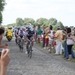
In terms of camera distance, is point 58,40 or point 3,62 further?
point 58,40

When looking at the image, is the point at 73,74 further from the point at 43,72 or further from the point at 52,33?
the point at 52,33

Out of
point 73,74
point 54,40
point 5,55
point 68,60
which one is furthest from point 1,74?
point 54,40

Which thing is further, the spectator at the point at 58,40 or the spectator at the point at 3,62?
the spectator at the point at 58,40

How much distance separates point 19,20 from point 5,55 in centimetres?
19375

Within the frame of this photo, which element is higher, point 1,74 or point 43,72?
point 1,74

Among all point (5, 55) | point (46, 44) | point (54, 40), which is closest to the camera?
point (5, 55)

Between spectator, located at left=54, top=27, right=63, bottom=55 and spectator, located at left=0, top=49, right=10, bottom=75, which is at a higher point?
spectator, located at left=0, top=49, right=10, bottom=75

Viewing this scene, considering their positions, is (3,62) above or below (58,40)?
above

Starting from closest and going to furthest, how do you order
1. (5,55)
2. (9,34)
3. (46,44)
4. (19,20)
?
(5,55)
(46,44)
(9,34)
(19,20)

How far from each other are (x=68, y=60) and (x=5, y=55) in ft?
41.4

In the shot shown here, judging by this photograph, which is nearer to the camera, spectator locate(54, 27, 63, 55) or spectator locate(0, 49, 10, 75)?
spectator locate(0, 49, 10, 75)

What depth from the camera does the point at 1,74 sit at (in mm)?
2785

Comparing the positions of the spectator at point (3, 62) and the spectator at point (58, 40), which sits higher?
the spectator at point (3, 62)

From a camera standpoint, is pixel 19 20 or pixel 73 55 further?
pixel 19 20
